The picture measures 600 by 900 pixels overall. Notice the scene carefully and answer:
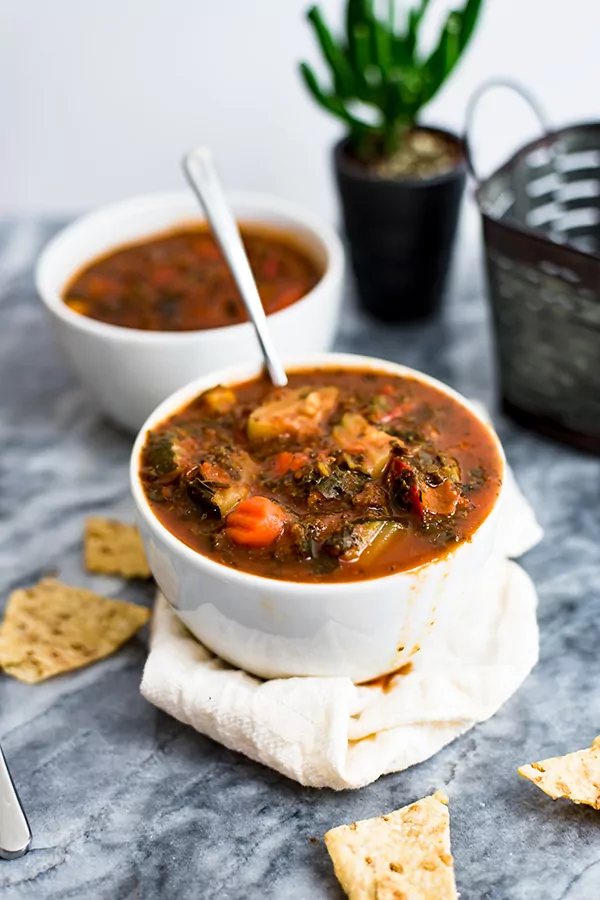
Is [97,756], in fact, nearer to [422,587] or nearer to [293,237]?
[422,587]

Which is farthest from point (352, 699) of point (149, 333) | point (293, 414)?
point (149, 333)

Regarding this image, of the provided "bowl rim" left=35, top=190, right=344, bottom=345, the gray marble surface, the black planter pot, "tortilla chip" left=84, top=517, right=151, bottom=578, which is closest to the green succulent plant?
the black planter pot

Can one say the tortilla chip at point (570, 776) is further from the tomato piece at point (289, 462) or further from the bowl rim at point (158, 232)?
the bowl rim at point (158, 232)

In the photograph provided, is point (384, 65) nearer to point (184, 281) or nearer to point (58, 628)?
point (184, 281)

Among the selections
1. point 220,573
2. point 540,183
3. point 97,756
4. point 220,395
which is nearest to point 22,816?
point 97,756

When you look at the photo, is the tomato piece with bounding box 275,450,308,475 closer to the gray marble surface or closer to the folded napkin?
the folded napkin
